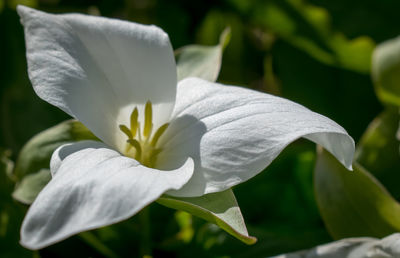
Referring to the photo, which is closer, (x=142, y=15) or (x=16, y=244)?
(x=16, y=244)

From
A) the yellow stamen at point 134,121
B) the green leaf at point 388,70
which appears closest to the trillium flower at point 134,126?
the yellow stamen at point 134,121

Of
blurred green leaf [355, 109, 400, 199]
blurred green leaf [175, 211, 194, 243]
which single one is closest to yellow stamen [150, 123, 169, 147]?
blurred green leaf [175, 211, 194, 243]

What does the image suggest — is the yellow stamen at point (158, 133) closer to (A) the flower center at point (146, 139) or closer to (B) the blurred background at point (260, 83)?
(A) the flower center at point (146, 139)

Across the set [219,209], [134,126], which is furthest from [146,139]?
[219,209]

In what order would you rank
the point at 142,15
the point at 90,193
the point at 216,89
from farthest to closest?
the point at 142,15
the point at 216,89
the point at 90,193

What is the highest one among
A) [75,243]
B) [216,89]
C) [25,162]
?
[216,89]

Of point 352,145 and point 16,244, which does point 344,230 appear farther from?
point 16,244

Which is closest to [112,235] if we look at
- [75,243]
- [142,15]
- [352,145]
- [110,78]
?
[75,243]

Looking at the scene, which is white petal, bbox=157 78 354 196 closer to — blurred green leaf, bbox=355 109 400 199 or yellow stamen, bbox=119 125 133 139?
yellow stamen, bbox=119 125 133 139
